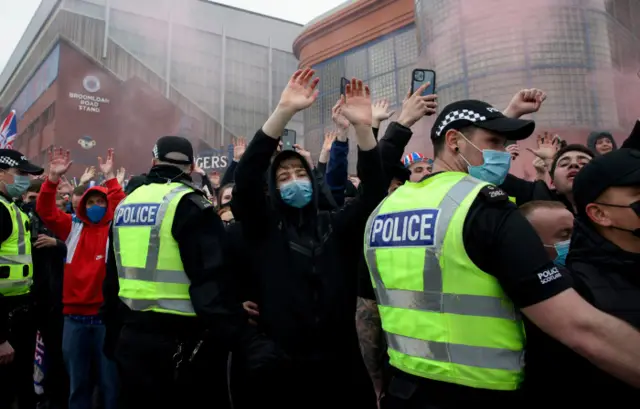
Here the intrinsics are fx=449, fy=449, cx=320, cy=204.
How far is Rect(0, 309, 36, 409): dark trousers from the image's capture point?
3477 mm

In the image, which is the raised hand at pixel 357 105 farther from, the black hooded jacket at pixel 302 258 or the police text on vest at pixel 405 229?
the police text on vest at pixel 405 229

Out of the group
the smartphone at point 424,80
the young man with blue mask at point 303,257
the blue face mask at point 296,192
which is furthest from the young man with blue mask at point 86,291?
the smartphone at point 424,80

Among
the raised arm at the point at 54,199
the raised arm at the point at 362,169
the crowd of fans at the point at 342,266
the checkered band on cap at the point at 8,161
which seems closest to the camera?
the crowd of fans at the point at 342,266

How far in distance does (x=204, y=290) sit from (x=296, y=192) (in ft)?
2.32

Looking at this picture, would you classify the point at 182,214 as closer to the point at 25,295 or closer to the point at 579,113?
the point at 25,295

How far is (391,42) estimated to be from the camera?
16641 mm

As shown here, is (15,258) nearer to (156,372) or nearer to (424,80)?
(156,372)

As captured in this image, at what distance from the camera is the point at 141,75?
79.0 ft

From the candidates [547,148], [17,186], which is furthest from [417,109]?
[17,186]

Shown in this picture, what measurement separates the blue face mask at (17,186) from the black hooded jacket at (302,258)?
2584mm

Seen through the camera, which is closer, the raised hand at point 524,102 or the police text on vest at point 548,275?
the police text on vest at point 548,275

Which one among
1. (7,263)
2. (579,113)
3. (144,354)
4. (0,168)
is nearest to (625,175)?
(144,354)

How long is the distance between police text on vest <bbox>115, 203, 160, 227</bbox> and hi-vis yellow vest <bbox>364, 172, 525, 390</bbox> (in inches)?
55.7

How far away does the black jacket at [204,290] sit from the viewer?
2.28 meters
